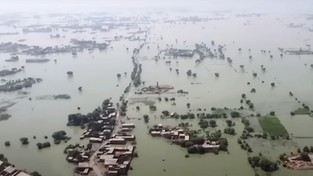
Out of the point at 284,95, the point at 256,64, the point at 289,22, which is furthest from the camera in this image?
the point at 289,22

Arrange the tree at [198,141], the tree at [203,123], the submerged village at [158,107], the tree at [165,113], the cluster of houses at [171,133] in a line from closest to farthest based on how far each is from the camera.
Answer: the submerged village at [158,107]
the tree at [198,141]
the cluster of houses at [171,133]
the tree at [203,123]
the tree at [165,113]

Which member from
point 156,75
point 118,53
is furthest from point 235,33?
point 156,75

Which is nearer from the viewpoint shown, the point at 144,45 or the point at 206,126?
the point at 206,126

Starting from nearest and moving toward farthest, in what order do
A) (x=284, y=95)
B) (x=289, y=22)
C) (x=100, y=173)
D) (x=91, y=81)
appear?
(x=100, y=173), (x=284, y=95), (x=91, y=81), (x=289, y=22)

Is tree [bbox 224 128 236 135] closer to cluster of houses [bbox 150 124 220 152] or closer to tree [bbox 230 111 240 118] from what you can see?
cluster of houses [bbox 150 124 220 152]

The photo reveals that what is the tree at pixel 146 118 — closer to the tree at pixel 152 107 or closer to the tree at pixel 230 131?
the tree at pixel 152 107

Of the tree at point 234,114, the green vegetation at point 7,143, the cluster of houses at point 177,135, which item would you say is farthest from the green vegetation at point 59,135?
the tree at point 234,114

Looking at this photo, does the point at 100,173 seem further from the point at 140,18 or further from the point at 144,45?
the point at 140,18
